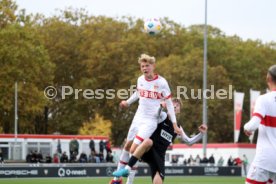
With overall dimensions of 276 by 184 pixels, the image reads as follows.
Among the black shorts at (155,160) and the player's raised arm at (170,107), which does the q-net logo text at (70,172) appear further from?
the player's raised arm at (170,107)

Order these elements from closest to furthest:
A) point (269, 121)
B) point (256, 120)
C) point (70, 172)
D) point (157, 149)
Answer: point (256, 120), point (269, 121), point (157, 149), point (70, 172)

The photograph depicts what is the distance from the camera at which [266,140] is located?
11.3m

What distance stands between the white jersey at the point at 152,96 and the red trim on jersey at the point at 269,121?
532 cm

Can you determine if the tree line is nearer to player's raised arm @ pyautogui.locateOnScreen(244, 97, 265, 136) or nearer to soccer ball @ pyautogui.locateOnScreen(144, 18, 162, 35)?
soccer ball @ pyautogui.locateOnScreen(144, 18, 162, 35)

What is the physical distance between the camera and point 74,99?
7969 cm

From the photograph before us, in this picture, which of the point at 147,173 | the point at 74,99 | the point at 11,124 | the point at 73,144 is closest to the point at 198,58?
the point at 74,99

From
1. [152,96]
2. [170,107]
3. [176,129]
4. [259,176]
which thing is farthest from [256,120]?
[152,96]

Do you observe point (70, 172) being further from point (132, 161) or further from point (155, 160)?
point (132, 161)

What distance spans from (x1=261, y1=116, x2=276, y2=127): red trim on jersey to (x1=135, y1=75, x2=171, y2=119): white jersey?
17.5 ft

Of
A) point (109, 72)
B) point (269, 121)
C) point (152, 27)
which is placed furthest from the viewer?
point (109, 72)

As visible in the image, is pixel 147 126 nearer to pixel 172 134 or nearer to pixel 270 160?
pixel 172 134

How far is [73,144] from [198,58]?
32.6 meters

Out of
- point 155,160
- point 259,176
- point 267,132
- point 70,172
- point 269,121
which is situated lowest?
point 70,172

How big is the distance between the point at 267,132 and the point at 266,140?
127 millimetres
